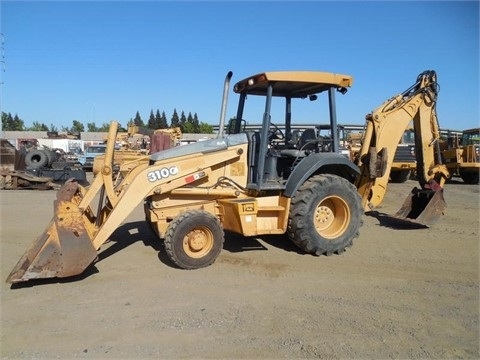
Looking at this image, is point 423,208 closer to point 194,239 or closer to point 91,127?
point 194,239

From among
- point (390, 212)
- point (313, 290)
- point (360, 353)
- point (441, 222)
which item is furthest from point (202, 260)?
point (390, 212)

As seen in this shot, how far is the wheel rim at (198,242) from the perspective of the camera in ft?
17.7

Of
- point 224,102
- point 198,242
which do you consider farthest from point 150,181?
point 224,102

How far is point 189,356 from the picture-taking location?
10.8 ft

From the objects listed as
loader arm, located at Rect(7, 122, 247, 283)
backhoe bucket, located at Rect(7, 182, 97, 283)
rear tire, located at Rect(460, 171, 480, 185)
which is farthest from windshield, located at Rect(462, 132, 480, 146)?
backhoe bucket, located at Rect(7, 182, 97, 283)

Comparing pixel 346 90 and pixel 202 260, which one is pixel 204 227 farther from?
pixel 346 90

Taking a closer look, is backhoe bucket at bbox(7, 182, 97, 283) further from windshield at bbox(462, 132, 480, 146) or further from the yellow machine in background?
windshield at bbox(462, 132, 480, 146)

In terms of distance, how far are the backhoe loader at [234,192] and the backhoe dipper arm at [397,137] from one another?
0.71 m

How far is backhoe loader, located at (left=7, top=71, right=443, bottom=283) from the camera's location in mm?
5077

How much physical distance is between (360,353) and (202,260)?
8.38 ft

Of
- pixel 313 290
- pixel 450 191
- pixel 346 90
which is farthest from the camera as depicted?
pixel 450 191

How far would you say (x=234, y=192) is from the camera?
19.9 feet

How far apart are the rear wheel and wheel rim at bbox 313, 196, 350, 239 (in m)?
1.68

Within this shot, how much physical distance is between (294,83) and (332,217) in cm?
215
